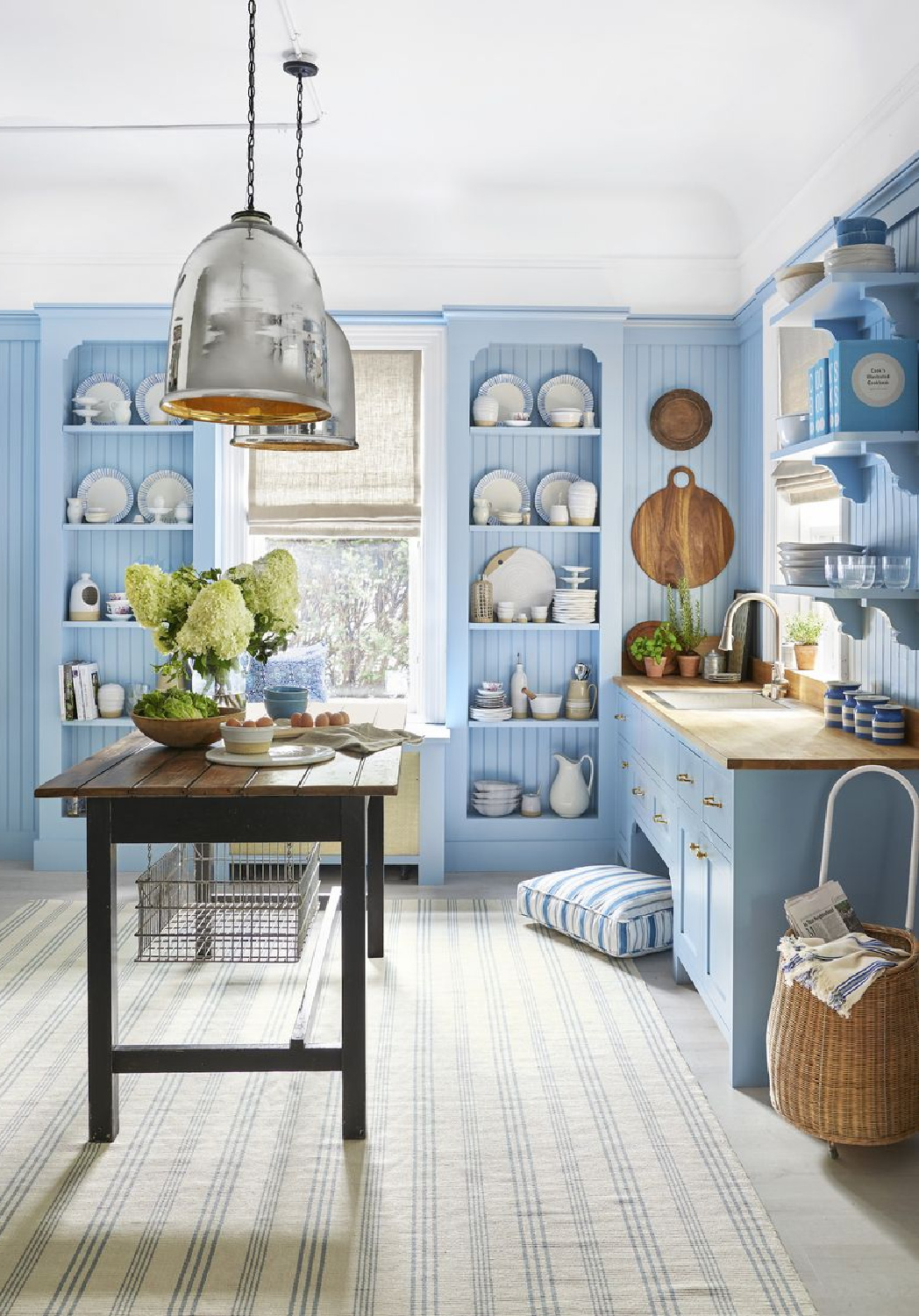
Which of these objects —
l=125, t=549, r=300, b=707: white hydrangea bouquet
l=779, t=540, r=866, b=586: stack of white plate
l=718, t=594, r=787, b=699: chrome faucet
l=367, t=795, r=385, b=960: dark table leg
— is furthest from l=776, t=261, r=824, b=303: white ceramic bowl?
l=367, t=795, r=385, b=960: dark table leg

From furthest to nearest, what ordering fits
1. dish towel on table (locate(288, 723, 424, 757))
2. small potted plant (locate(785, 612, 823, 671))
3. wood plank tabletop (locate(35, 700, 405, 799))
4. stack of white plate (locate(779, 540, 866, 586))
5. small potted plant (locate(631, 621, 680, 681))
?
1. small potted plant (locate(631, 621, 680, 681))
2. small potted plant (locate(785, 612, 823, 671))
3. stack of white plate (locate(779, 540, 866, 586))
4. dish towel on table (locate(288, 723, 424, 757))
5. wood plank tabletop (locate(35, 700, 405, 799))

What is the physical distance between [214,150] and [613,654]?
279cm

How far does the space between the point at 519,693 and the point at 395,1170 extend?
10.0 ft

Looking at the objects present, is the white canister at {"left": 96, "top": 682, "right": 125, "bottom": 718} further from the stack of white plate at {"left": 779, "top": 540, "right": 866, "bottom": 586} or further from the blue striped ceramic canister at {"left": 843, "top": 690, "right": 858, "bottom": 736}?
the blue striped ceramic canister at {"left": 843, "top": 690, "right": 858, "bottom": 736}

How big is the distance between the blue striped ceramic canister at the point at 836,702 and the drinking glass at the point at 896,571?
450 millimetres

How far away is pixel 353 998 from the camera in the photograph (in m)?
2.96

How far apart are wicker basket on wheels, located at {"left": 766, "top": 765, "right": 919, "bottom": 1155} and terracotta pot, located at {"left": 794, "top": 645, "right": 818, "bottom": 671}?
1788 mm

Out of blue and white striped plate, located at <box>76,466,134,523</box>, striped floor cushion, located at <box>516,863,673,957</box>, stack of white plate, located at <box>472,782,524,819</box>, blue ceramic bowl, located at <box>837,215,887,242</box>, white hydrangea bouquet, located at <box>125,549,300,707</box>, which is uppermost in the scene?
blue ceramic bowl, located at <box>837,215,887,242</box>

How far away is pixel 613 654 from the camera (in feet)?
18.2

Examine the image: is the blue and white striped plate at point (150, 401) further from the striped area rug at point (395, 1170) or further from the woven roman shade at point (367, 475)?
the striped area rug at point (395, 1170)

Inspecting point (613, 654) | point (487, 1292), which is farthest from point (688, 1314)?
point (613, 654)

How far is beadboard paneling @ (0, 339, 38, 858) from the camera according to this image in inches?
221

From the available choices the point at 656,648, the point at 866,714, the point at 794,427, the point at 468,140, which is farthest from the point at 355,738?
the point at 468,140

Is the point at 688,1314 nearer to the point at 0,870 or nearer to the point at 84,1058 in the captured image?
the point at 84,1058
